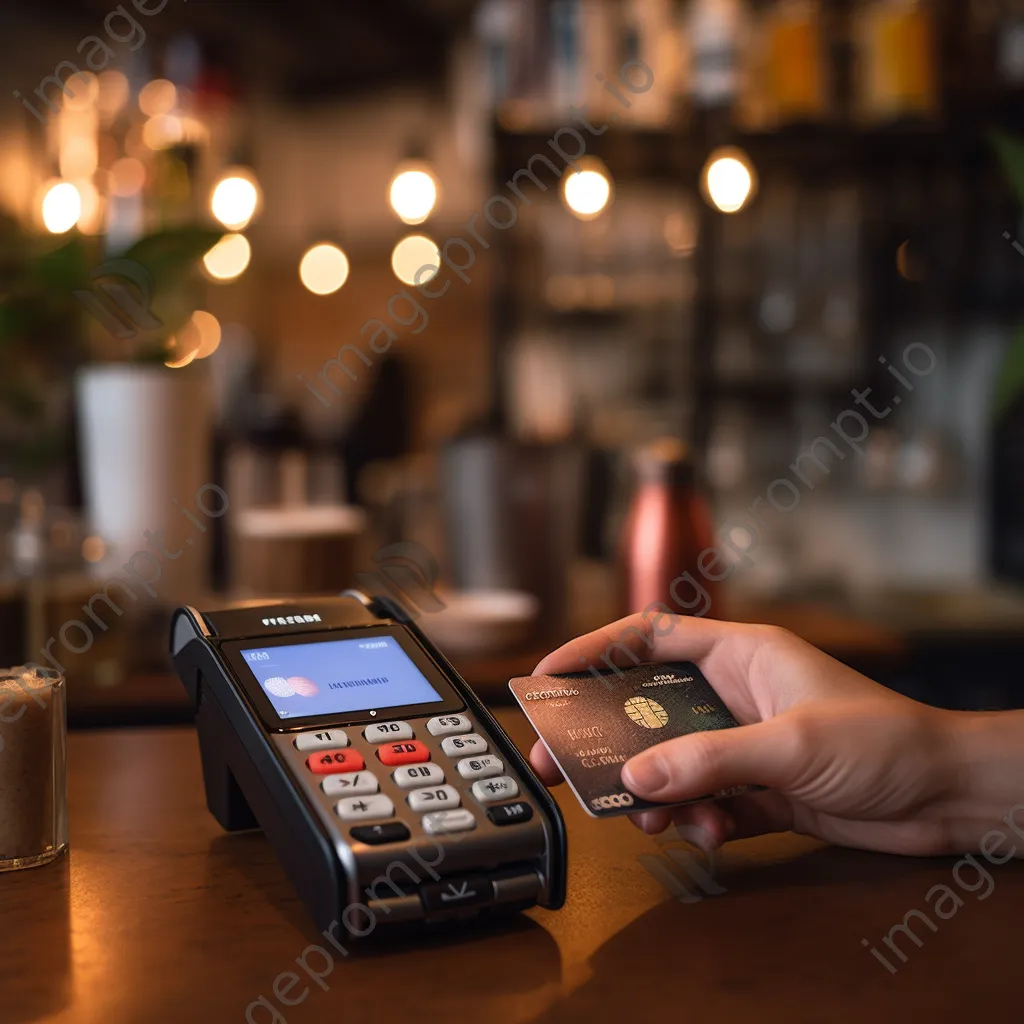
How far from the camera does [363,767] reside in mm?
522

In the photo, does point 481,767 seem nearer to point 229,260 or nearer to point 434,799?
point 434,799

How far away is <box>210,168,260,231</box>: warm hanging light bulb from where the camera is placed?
2.39 metres

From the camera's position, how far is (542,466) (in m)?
1.71

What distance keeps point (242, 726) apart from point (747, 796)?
266mm

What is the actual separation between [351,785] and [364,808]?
0.02 meters

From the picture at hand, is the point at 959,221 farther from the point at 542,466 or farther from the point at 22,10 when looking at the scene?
the point at 22,10

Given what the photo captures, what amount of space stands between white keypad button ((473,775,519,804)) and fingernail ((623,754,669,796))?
5 centimetres

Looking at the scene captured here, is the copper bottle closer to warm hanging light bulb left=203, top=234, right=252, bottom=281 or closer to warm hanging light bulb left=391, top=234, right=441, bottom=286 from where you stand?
warm hanging light bulb left=203, top=234, right=252, bottom=281

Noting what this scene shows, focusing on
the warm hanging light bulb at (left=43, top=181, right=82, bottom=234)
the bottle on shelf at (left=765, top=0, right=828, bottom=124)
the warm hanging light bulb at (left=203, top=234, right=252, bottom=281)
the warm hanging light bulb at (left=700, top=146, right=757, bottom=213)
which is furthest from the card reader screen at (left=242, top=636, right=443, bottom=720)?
the bottle on shelf at (left=765, top=0, right=828, bottom=124)

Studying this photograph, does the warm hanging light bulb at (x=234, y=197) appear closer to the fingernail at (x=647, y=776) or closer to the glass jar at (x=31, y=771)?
the glass jar at (x=31, y=771)

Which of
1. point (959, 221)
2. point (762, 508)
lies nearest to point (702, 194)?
point (959, 221)

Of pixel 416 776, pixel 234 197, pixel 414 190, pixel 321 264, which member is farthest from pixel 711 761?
pixel 321 264

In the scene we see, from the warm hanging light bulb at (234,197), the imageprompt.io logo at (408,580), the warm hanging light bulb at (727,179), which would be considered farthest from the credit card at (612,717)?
the warm hanging light bulb at (234,197)

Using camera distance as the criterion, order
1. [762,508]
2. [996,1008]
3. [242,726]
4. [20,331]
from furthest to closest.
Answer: [762,508], [20,331], [242,726], [996,1008]
